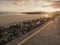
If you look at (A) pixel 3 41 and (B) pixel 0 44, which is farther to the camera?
(A) pixel 3 41

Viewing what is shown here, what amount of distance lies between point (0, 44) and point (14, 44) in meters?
0.88

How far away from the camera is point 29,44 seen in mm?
14797

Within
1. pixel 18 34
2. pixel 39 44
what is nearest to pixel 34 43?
pixel 39 44

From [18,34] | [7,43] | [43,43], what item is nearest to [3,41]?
[7,43]

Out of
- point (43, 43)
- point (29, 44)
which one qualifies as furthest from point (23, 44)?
point (43, 43)

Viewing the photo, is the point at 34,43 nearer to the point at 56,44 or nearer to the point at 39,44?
the point at 39,44

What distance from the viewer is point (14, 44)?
14.7 metres

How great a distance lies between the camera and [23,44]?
14.8m

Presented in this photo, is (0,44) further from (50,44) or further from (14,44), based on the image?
(50,44)

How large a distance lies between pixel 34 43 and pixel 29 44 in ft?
1.67

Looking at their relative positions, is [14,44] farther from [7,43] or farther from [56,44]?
[56,44]

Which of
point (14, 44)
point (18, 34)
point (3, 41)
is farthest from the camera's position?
point (18, 34)

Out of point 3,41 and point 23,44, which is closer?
point 23,44

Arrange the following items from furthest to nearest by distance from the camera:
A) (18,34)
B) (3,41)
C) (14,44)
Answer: (18,34) < (3,41) < (14,44)
